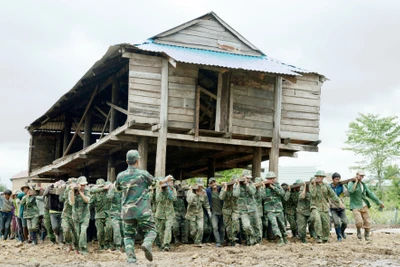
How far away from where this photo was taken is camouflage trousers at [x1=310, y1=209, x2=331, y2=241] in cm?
1390

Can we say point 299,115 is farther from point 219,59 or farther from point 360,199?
point 360,199

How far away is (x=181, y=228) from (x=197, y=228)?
0.75 meters

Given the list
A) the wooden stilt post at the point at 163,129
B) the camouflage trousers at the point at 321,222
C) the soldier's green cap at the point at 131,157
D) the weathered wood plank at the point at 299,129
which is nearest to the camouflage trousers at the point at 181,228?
the wooden stilt post at the point at 163,129

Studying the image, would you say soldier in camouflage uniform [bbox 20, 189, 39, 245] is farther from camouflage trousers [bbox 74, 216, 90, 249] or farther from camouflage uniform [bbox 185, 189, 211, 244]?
camouflage uniform [bbox 185, 189, 211, 244]

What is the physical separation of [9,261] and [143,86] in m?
6.56

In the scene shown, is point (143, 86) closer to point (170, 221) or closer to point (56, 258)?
point (170, 221)

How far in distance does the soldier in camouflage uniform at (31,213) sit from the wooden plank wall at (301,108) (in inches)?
314

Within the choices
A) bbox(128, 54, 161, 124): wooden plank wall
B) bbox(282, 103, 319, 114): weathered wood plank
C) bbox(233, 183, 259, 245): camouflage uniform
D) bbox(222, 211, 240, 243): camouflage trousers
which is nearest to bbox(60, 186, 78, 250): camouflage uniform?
bbox(128, 54, 161, 124): wooden plank wall

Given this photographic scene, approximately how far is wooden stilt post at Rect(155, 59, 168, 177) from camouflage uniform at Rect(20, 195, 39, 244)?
3.98 metres

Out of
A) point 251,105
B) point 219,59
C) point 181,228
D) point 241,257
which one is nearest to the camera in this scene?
point 241,257

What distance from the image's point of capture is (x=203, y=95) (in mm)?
18984

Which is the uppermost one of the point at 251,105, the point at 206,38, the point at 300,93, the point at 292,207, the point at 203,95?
the point at 206,38

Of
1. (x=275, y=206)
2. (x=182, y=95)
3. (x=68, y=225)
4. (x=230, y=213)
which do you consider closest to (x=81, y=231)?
(x=68, y=225)

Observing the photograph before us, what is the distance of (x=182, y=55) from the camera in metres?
16.3
